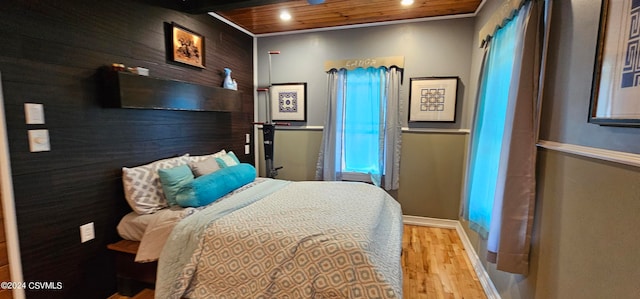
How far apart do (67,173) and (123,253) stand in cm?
66

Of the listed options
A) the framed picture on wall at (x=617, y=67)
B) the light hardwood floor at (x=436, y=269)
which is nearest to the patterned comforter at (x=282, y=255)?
the light hardwood floor at (x=436, y=269)

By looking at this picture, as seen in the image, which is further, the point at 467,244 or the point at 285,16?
the point at 285,16

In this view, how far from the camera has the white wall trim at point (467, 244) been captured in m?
2.01

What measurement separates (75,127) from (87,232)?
0.72 m

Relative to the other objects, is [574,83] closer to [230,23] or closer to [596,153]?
[596,153]

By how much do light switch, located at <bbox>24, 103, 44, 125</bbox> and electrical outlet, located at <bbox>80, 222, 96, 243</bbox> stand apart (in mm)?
729

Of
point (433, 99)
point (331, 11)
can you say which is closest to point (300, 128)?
point (331, 11)

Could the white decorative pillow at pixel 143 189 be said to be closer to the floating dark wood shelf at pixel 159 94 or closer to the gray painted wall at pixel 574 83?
the floating dark wood shelf at pixel 159 94

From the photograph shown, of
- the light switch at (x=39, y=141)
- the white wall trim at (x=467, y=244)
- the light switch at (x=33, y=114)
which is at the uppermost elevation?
the light switch at (x=33, y=114)

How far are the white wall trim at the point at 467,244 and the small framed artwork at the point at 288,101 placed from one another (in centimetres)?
196

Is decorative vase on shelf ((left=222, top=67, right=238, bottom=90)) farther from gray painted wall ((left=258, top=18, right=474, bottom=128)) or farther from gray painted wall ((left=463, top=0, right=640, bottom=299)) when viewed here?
gray painted wall ((left=463, top=0, right=640, bottom=299))

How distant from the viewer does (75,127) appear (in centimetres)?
173

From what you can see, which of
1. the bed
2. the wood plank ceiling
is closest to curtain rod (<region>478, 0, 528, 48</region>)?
the wood plank ceiling

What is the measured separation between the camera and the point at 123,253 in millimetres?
1919
